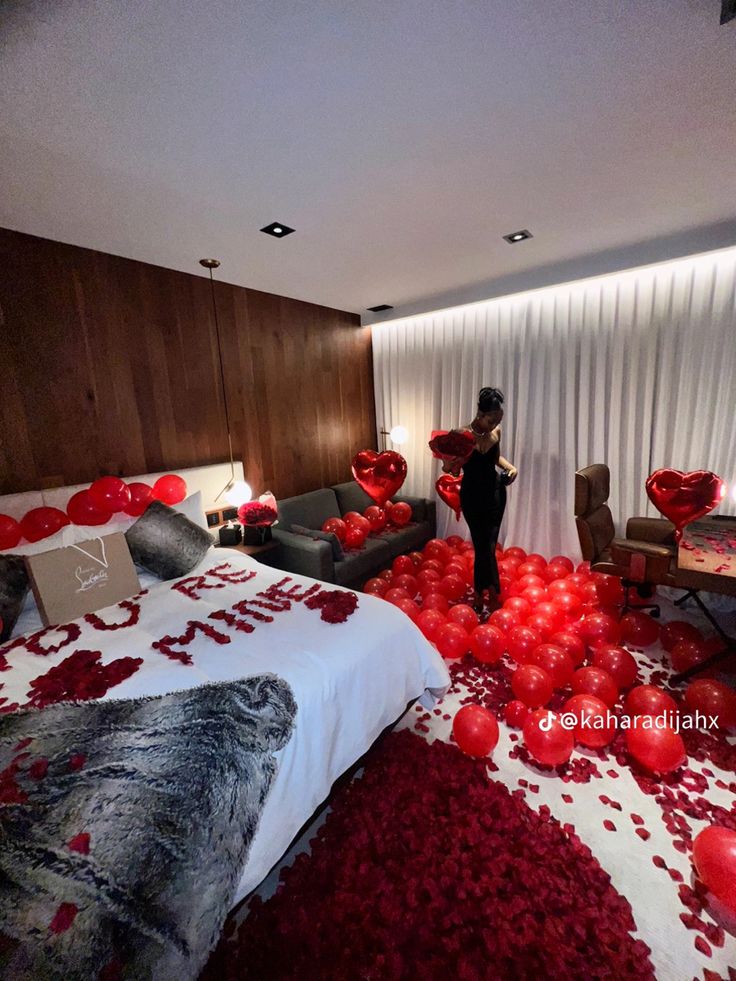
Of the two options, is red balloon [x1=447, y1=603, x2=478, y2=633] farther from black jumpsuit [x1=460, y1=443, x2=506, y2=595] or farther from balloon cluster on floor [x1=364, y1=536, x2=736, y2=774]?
black jumpsuit [x1=460, y1=443, x2=506, y2=595]

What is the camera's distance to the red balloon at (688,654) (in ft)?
6.80

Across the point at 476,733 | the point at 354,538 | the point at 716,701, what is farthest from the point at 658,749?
the point at 354,538

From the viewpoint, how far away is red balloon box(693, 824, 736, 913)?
1145 mm

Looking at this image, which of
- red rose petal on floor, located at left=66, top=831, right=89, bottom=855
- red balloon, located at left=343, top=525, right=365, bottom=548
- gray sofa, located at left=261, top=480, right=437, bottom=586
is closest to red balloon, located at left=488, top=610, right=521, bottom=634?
gray sofa, located at left=261, top=480, right=437, bottom=586

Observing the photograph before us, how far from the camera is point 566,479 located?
3.55m

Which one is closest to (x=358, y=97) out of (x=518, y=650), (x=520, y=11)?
(x=520, y=11)

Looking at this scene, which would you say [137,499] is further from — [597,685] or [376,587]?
[597,685]

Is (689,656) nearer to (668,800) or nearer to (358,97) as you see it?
(668,800)

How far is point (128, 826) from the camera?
94 centimetres

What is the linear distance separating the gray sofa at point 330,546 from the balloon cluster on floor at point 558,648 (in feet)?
0.63

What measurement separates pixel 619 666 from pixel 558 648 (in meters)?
0.29

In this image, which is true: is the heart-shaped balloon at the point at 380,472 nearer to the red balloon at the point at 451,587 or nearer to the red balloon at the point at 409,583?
the red balloon at the point at 409,583

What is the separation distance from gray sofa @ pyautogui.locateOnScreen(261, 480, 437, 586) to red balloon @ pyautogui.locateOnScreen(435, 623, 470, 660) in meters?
0.96

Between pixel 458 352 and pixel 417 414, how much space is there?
30.7 inches
